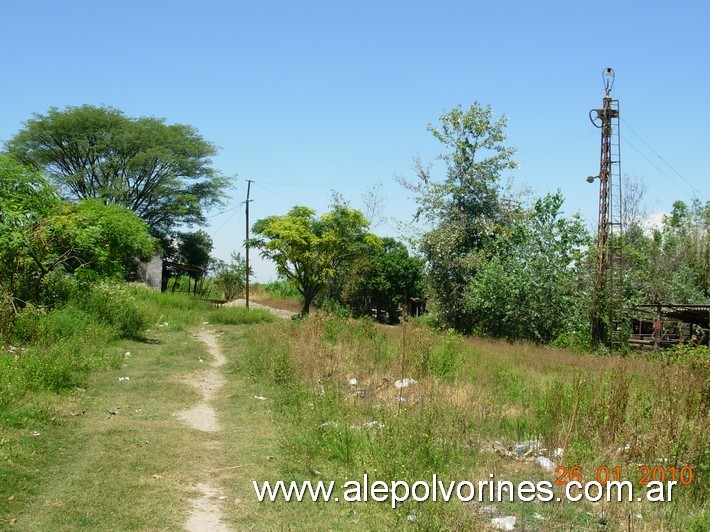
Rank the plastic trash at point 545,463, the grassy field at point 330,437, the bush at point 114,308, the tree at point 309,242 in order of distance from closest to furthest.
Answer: the grassy field at point 330,437 < the plastic trash at point 545,463 < the bush at point 114,308 < the tree at point 309,242

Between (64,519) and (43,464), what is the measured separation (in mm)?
1428

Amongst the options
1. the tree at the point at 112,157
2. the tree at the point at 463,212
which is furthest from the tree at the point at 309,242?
the tree at the point at 112,157

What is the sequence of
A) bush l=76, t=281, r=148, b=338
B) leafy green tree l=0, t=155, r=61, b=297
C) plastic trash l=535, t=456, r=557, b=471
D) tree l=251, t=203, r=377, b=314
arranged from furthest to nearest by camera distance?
tree l=251, t=203, r=377, b=314 < bush l=76, t=281, r=148, b=338 < leafy green tree l=0, t=155, r=61, b=297 < plastic trash l=535, t=456, r=557, b=471

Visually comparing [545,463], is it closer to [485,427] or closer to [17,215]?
[485,427]

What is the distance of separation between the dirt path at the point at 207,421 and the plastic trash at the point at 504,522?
2100 mm

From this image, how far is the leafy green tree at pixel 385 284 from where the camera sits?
33750 mm

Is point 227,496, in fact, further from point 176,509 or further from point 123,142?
point 123,142

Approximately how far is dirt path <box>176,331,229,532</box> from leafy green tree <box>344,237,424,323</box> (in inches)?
646

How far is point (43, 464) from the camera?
6.22 metres

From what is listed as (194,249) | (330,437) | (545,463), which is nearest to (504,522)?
(545,463)

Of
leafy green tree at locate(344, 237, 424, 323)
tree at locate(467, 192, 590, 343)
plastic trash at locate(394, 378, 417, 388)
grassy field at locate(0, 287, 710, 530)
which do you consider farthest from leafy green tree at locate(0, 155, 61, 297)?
leafy green tree at locate(344, 237, 424, 323)

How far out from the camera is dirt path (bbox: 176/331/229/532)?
201 inches

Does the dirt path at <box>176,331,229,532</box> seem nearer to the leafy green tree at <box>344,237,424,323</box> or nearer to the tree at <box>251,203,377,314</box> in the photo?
the tree at <box>251,203,377,314</box>

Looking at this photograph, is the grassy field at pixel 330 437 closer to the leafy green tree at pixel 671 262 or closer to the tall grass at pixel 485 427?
the tall grass at pixel 485 427
